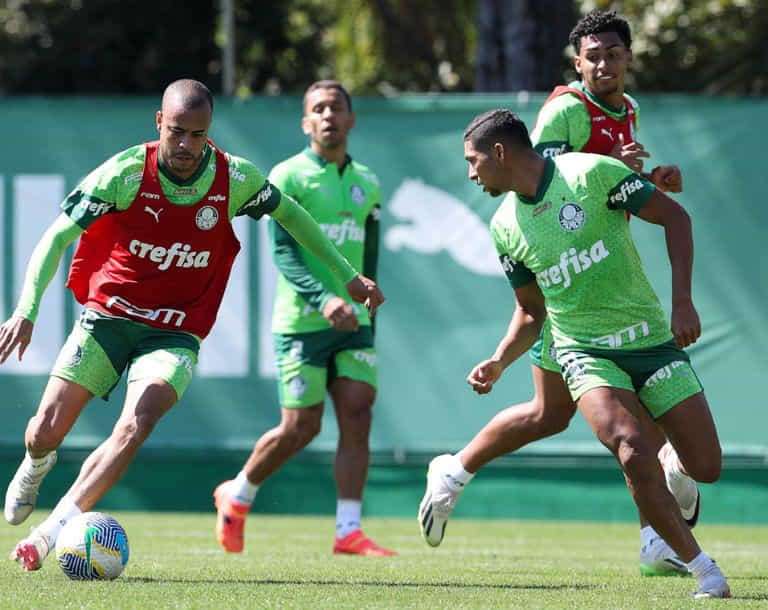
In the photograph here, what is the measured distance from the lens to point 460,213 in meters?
13.1

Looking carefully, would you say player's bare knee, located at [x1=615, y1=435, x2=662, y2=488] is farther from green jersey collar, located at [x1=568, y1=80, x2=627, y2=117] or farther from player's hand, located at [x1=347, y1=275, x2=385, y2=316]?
green jersey collar, located at [x1=568, y1=80, x2=627, y2=117]

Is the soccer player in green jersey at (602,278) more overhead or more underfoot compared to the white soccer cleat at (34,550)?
more overhead

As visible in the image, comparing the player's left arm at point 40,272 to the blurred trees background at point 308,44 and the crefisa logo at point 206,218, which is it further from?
the blurred trees background at point 308,44

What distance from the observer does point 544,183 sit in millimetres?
7566

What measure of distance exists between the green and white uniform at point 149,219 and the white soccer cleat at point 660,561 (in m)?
1.96

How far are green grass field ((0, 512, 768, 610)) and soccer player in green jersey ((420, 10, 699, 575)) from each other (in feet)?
1.42

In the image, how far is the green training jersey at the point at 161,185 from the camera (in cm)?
785

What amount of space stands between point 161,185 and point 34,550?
1.71m

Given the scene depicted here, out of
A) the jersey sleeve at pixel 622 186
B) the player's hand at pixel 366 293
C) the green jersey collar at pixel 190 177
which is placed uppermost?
the jersey sleeve at pixel 622 186

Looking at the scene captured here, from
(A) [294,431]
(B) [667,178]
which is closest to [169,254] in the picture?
(B) [667,178]

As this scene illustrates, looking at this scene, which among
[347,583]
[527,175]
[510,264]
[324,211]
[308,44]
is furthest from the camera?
[308,44]

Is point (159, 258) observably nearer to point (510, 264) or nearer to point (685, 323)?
point (510, 264)

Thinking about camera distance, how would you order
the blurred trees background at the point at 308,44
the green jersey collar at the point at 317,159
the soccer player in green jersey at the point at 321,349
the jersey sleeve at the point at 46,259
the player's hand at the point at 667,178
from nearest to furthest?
1. the jersey sleeve at the point at 46,259
2. the player's hand at the point at 667,178
3. the soccer player in green jersey at the point at 321,349
4. the green jersey collar at the point at 317,159
5. the blurred trees background at the point at 308,44

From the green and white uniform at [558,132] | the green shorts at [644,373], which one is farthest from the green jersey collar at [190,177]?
the green shorts at [644,373]
